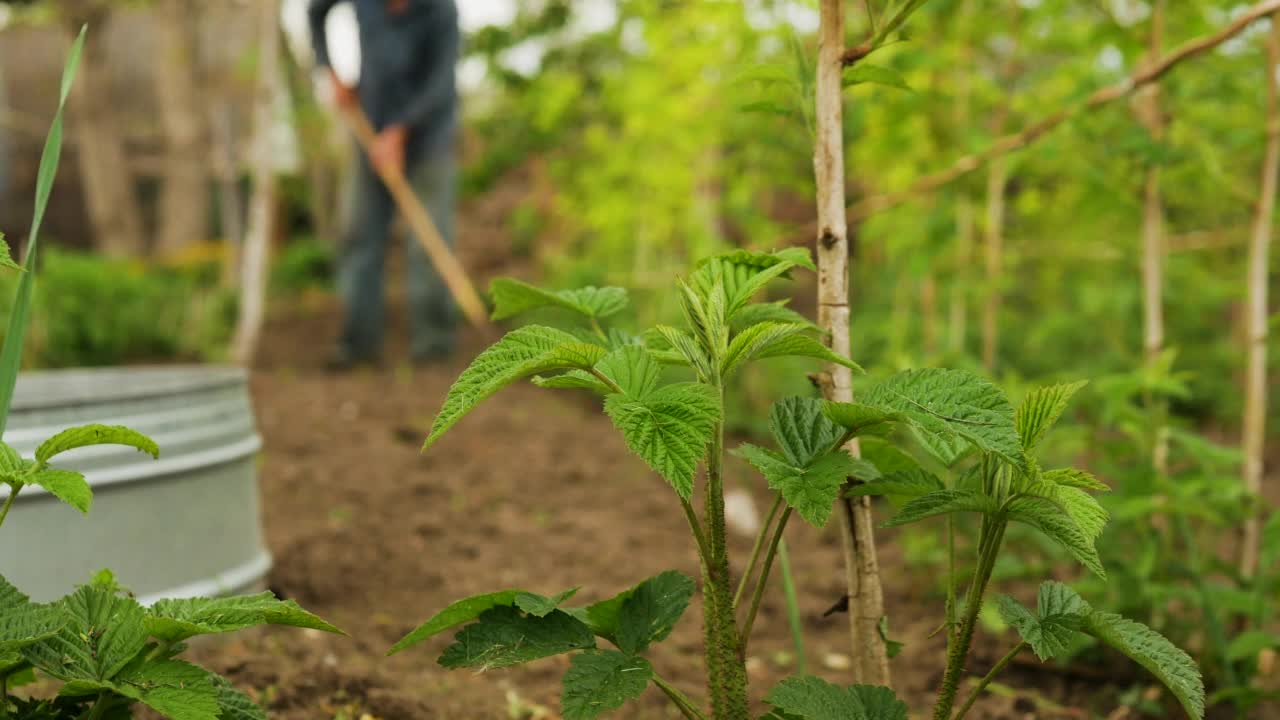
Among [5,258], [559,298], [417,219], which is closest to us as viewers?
[5,258]

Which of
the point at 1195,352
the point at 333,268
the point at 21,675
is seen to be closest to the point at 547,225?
the point at 333,268

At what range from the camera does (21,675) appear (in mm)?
1153

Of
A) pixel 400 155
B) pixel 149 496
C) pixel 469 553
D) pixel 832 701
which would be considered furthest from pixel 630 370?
pixel 400 155

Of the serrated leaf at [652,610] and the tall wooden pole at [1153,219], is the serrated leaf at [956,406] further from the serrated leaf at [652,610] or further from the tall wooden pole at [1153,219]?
the tall wooden pole at [1153,219]

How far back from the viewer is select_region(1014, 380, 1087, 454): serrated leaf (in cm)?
105

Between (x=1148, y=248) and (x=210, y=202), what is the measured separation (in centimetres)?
1164

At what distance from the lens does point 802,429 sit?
1.14 meters

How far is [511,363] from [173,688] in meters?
0.45

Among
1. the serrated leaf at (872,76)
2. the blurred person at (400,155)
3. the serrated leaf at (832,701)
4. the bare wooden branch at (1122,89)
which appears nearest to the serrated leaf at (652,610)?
the serrated leaf at (832,701)

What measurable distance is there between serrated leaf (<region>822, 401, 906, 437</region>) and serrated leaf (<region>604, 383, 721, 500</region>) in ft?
0.39

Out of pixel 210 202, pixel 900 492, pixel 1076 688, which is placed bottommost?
pixel 1076 688

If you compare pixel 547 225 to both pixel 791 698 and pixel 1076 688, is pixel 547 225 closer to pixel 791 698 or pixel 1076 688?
pixel 1076 688

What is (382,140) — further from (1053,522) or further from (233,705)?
(1053,522)

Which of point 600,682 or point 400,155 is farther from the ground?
point 400,155
